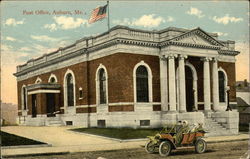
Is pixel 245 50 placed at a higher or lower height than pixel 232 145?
higher

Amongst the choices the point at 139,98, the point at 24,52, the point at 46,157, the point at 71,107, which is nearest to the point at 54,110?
the point at 71,107

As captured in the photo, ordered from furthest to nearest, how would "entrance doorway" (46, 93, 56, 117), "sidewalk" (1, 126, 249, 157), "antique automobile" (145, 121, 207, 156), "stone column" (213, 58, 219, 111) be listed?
"entrance doorway" (46, 93, 56, 117), "stone column" (213, 58, 219, 111), "sidewalk" (1, 126, 249, 157), "antique automobile" (145, 121, 207, 156)

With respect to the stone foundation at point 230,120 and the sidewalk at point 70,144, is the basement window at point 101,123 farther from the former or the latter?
the stone foundation at point 230,120

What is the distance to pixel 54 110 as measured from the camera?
3341 centimetres

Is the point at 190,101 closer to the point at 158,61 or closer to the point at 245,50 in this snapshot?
the point at 158,61

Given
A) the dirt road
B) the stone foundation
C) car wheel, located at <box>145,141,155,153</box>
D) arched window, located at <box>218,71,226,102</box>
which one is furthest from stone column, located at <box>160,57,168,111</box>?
car wheel, located at <box>145,141,155,153</box>

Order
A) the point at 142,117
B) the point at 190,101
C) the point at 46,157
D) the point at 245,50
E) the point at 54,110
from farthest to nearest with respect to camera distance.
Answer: the point at 54,110, the point at 190,101, the point at 142,117, the point at 245,50, the point at 46,157

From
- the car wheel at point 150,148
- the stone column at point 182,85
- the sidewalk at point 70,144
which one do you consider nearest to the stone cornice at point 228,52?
the stone column at point 182,85

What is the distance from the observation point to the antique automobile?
16469 mm

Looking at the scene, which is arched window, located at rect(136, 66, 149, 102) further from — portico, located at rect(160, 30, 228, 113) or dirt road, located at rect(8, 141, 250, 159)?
dirt road, located at rect(8, 141, 250, 159)

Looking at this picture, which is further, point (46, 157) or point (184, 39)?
point (184, 39)

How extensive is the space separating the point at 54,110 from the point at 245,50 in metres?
18.7

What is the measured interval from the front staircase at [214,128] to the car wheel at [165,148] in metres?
9.91

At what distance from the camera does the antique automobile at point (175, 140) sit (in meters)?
16.5
